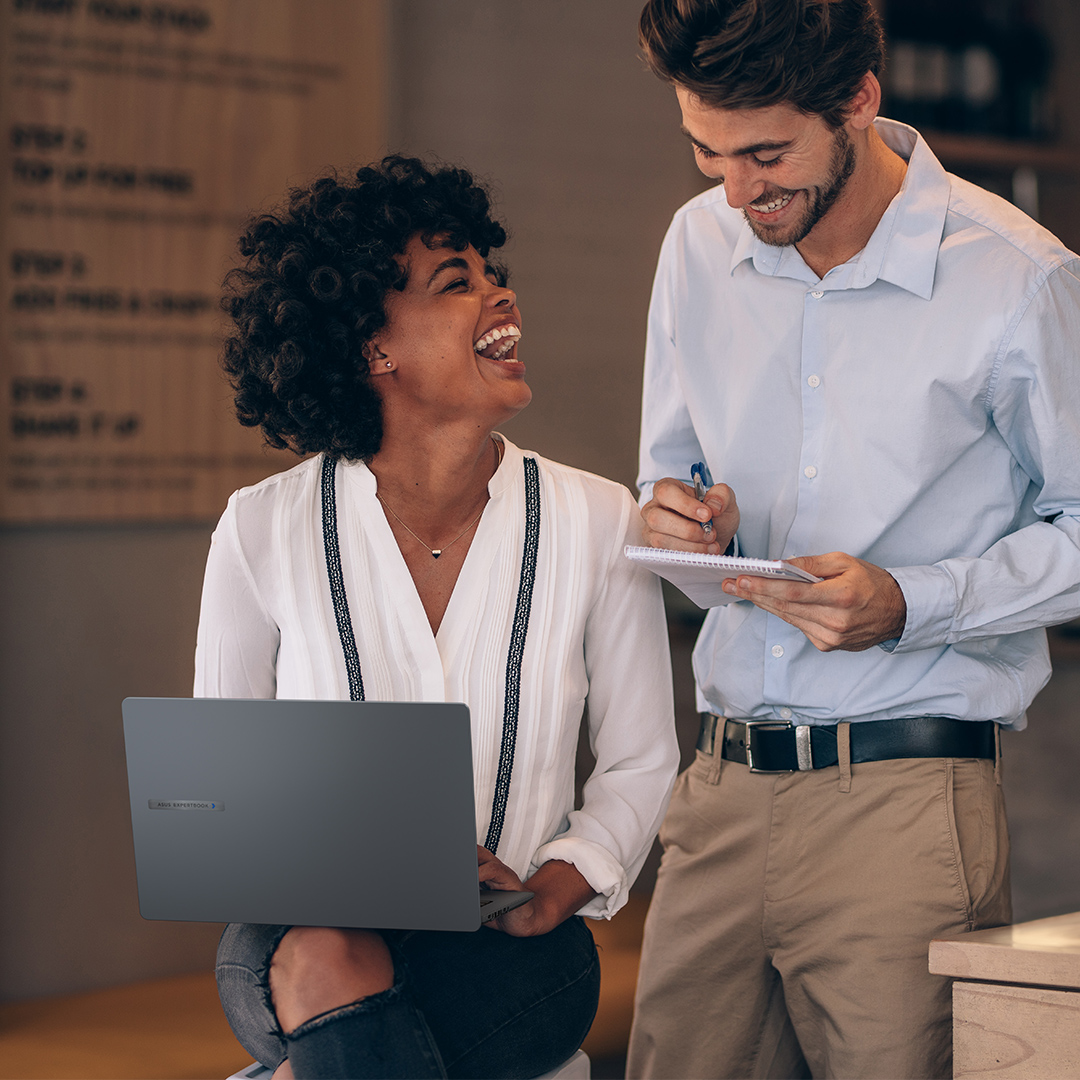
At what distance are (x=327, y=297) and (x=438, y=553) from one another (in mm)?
364

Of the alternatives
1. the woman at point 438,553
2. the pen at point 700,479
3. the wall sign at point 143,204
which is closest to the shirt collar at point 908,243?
the pen at point 700,479

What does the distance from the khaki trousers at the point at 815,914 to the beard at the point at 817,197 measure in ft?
2.25

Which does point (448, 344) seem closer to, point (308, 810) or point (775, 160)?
point (775, 160)

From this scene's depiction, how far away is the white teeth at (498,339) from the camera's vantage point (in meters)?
1.67

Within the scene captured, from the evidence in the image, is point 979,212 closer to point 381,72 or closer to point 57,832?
point 381,72

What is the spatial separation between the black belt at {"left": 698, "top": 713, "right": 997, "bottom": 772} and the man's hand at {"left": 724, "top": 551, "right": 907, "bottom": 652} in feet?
0.54

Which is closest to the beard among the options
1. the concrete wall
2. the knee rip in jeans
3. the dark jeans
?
the dark jeans

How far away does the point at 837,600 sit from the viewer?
1.43 meters

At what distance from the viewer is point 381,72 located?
9.96ft

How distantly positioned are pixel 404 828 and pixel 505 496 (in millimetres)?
541

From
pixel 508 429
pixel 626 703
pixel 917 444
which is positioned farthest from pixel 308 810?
pixel 508 429

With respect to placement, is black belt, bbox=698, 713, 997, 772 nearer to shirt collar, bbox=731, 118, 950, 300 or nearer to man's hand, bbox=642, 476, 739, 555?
man's hand, bbox=642, 476, 739, 555

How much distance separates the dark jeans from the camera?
126cm

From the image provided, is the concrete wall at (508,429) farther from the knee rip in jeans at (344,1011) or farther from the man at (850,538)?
the knee rip in jeans at (344,1011)
